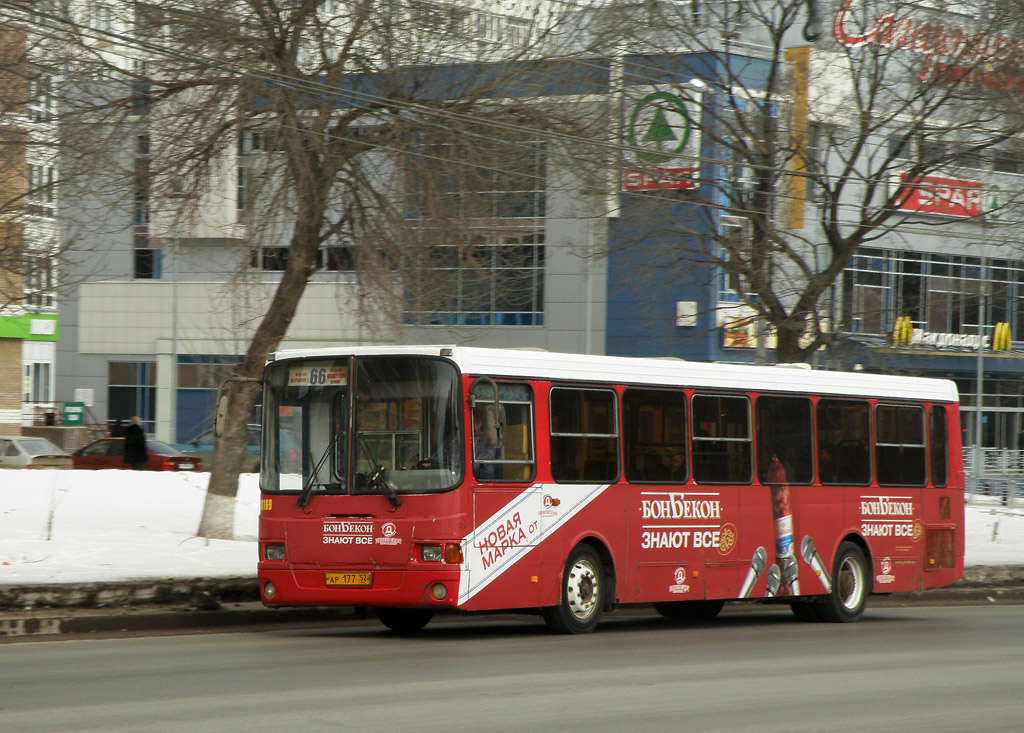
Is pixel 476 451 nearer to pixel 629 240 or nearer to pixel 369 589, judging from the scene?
pixel 369 589

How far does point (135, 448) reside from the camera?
3356 cm

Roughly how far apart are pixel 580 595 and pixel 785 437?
3.50 meters

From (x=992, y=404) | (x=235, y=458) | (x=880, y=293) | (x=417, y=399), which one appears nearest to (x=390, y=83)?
(x=235, y=458)

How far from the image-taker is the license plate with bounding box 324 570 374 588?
13.0 m

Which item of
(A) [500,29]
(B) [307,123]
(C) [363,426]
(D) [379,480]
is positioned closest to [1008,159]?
(A) [500,29]

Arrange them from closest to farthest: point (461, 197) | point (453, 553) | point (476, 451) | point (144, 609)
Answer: point (453, 553) → point (476, 451) → point (144, 609) → point (461, 197)

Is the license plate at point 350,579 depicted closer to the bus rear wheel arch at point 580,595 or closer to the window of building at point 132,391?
the bus rear wheel arch at point 580,595

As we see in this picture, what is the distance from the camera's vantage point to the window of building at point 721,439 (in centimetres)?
1523

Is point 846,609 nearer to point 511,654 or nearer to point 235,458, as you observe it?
point 511,654

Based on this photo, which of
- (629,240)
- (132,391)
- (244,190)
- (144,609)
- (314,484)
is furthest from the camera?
(132,391)

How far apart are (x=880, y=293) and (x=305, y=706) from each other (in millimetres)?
48417

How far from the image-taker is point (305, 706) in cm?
878

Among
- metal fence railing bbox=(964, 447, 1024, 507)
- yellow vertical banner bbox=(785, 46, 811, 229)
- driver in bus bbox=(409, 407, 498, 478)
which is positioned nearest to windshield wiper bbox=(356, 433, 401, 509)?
driver in bus bbox=(409, 407, 498, 478)

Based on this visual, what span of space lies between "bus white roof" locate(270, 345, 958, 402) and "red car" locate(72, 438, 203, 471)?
25667 millimetres
